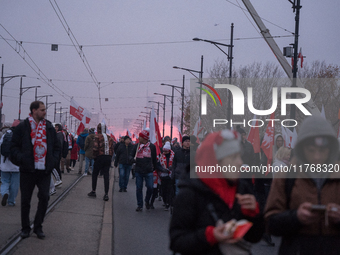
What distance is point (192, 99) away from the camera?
46812 millimetres

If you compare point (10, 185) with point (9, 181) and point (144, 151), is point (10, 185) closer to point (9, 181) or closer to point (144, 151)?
point (9, 181)

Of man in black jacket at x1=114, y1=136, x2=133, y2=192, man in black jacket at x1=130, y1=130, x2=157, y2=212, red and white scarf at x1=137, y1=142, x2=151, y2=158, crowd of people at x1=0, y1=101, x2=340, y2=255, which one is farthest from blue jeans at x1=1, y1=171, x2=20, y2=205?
crowd of people at x1=0, y1=101, x2=340, y2=255

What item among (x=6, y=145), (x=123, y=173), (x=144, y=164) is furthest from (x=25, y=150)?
(x=123, y=173)

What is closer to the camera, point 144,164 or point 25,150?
point 25,150

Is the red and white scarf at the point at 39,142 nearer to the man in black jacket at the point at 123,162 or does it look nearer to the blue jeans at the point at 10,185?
the blue jeans at the point at 10,185

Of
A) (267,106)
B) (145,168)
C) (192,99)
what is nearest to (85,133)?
(145,168)

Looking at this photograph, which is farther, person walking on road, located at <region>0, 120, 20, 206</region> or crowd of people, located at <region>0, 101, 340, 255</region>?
person walking on road, located at <region>0, 120, 20, 206</region>

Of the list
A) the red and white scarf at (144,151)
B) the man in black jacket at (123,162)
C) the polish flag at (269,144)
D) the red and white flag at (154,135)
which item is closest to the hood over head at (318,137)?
the polish flag at (269,144)

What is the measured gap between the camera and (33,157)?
6254 millimetres

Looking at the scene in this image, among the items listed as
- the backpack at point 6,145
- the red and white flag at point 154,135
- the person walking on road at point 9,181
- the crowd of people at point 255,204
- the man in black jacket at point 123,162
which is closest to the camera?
the crowd of people at point 255,204

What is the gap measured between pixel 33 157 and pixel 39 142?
220mm

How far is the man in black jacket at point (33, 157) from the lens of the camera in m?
6.23

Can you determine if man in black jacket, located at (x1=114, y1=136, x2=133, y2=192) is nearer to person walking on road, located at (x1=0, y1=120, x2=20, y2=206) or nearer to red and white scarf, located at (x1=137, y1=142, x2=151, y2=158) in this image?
red and white scarf, located at (x1=137, y1=142, x2=151, y2=158)

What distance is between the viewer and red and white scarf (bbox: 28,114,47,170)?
6.26 metres
